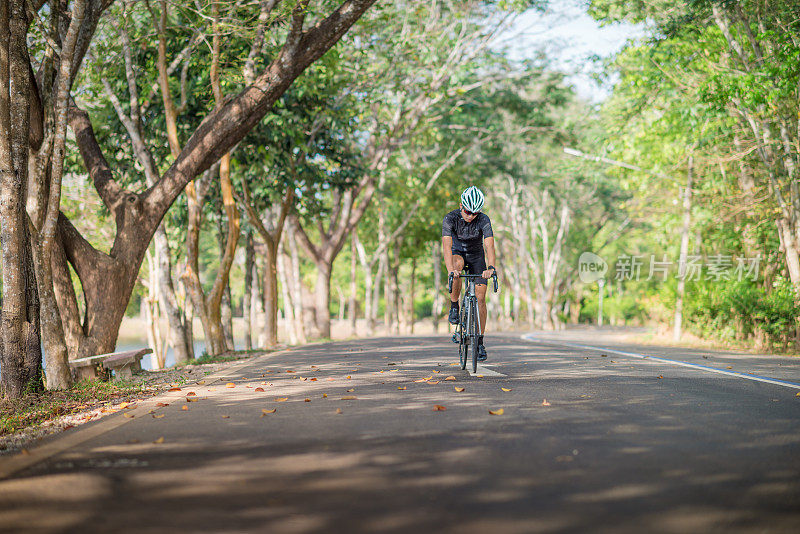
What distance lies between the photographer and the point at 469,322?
33.5 feet

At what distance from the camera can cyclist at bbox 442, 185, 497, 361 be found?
9828mm

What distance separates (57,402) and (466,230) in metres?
5.07

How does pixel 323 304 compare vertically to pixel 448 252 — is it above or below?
below

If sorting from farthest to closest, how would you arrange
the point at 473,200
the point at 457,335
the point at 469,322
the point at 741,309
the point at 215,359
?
1. the point at 741,309
2. the point at 215,359
3. the point at 457,335
4. the point at 469,322
5. the point at 473,200

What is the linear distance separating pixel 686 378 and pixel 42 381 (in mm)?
7443

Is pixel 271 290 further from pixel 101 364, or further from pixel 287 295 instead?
pixel 101 364

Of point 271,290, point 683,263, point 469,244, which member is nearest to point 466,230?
point 469,244

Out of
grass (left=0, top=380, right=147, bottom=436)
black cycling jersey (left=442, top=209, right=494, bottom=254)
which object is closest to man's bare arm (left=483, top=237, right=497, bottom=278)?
black cycling jersey (left=442, top=209, right=494, bottom=254)

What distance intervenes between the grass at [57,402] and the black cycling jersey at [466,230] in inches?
165

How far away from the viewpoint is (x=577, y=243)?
48.8m

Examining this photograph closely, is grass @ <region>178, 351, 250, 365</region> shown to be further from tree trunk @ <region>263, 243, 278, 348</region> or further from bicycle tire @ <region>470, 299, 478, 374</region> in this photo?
bicycle tire @ <region>470, 299, 478, 374</region>

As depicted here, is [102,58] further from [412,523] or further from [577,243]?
[577,243]

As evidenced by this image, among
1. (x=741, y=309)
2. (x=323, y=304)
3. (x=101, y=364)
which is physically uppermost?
(x=323, y=304)

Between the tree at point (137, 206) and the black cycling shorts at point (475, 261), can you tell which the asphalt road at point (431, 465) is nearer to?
the black cycling shorts at point (475, 261)
